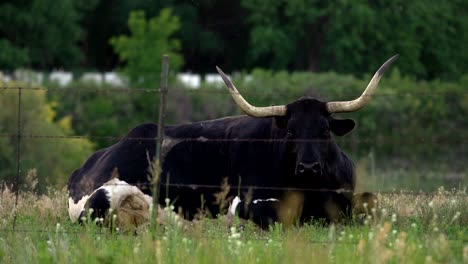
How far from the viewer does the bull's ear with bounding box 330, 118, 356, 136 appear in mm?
13781

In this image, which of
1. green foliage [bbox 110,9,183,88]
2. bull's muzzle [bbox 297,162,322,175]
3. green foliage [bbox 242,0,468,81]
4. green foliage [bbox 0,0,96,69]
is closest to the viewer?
bull's muzzle [bbox 297,162,322,175]

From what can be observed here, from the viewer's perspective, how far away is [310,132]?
13359mm

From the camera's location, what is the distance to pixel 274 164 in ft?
45.3

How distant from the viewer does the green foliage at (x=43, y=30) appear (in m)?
66.4

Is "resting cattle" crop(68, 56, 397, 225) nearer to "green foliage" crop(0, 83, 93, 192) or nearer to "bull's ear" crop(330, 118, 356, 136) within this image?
"bull's ear" crop(330, 118, 356, 136)

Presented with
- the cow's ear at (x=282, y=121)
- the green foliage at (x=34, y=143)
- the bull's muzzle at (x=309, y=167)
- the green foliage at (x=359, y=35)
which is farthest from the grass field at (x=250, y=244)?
the green foliage at (x=359, y=35)

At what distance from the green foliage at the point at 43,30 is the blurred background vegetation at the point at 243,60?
1.9 inches

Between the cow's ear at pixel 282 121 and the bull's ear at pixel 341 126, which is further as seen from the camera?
the bull's ear at pixel 341 126

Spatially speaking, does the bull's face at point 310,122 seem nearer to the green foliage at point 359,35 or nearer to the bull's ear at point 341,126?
the bull's ear at point 341,126

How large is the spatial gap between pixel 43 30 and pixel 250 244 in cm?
5794

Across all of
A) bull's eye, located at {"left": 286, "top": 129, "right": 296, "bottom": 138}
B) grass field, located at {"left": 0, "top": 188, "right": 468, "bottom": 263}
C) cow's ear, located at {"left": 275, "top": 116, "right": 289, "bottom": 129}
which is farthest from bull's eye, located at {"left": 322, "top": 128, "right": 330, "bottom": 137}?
grass field, located at {"left": 0, "top": 188, "right": 468, "bottom": 263}

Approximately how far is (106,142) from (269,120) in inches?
1580

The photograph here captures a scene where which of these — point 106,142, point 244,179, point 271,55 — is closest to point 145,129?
point 244,179

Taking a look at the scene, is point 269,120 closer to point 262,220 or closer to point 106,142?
point 262,220
